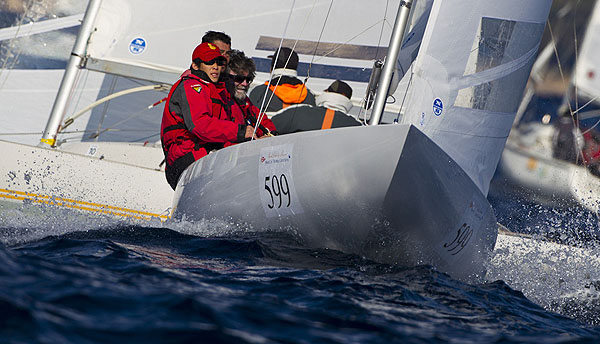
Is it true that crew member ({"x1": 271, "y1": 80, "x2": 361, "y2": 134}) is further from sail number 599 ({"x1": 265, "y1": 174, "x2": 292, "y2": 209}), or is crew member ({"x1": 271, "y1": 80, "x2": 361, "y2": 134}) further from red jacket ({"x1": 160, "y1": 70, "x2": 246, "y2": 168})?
sail number 599 ({"x1": 265, "y1": 174, "x2": 292, "y2": 209})

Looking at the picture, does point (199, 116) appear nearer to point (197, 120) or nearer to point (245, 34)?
point (197, 120)

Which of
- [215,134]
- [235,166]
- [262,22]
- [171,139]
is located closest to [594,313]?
[235,166]

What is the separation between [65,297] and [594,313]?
73.2 inches

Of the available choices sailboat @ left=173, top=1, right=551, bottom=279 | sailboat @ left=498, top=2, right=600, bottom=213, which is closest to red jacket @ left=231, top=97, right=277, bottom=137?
sailboat @ left=173, top=1, right=551, bottom=279

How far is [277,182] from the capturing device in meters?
2.60

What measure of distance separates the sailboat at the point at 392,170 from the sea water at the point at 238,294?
4.2 inches

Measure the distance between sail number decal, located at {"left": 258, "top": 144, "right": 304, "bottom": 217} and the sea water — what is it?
0.39 ft

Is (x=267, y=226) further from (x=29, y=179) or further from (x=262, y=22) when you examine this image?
(x=262, y=22)

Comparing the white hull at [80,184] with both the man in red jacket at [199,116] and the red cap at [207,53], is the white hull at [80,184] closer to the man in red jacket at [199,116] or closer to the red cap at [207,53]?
the man in red jacket at [199,116]

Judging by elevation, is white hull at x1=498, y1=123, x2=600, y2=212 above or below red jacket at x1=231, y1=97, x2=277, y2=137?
above

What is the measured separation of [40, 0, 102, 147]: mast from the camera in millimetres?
5355

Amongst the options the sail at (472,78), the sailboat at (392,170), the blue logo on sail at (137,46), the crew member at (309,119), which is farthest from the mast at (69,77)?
the sail at (472,78)

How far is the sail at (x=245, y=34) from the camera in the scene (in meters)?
5.69

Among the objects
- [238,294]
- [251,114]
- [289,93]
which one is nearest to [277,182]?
[238,294]
